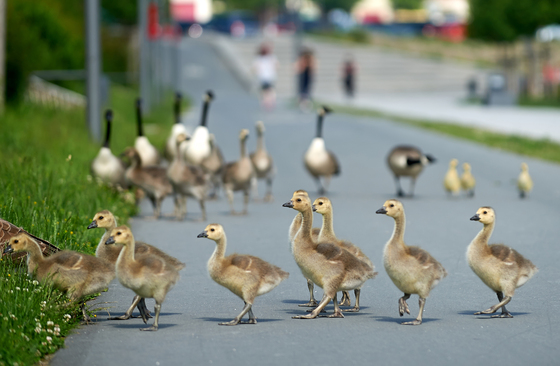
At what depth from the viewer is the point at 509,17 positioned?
3891 centimetres

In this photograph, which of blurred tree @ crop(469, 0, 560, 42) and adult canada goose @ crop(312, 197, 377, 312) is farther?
blurred tree @ crop(469, 0, 560, 42)

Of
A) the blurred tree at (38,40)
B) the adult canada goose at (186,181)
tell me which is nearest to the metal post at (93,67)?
the adult canada goose at (186,181)

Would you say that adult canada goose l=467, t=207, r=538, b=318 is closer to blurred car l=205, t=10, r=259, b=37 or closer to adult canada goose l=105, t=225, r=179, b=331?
adult canada goose l=105, t=225, r=179, b=331

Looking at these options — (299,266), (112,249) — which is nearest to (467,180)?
(299,266)

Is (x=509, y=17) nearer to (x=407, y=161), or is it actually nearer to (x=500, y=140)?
(x=500, y=140)

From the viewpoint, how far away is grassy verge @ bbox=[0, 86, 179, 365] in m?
6.21

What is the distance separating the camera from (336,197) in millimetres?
14695

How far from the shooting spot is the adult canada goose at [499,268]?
7.19 metres

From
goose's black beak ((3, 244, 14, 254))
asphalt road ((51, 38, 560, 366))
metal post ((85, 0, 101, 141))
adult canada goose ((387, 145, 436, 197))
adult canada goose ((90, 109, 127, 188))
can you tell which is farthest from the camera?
metal post ((85, 0, 101, 141))

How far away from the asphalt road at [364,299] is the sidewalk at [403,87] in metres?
10.7

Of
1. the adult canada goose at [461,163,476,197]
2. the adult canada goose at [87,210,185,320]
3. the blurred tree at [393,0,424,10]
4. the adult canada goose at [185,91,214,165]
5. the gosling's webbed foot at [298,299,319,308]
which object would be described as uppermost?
the blurred tree at [393,0,424,10]

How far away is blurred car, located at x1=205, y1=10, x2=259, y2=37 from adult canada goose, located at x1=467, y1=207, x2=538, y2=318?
3443 inches

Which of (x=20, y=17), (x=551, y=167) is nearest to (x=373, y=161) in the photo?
(x=551, y=167)

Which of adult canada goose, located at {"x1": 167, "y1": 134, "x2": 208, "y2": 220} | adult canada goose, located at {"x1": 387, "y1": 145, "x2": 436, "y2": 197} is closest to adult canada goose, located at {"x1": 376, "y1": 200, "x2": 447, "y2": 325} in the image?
adult canada goose, located at {"x1": 167, "y1": 134, "x2": 208, "y2": 220}
